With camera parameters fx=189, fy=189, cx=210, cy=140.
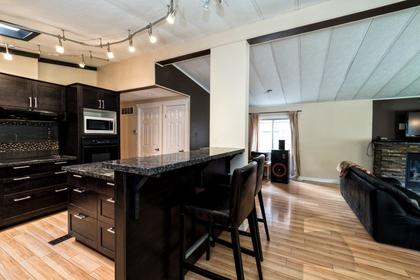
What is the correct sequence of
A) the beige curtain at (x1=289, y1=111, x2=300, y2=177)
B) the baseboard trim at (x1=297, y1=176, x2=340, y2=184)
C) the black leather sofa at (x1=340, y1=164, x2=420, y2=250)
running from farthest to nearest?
the beige curtain at (x1=289, y1=111, x2=300, y2=177), the baseboard trim at (x1=297, y1=176, x2=340, y2=184), the black leather sofa at (x1=340, y1=164, x2=420, y2=250)

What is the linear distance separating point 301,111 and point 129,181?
550cm

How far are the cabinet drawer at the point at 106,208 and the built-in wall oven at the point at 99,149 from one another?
1701 mm

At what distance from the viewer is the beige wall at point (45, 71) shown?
9.29ft

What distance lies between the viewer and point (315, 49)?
274 cm

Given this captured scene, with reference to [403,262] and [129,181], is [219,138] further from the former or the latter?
[403,262]


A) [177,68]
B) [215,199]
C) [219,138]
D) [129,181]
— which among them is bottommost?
[215,199]

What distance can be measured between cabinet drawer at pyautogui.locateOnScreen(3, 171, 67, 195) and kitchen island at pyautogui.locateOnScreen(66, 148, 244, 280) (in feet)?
5.01

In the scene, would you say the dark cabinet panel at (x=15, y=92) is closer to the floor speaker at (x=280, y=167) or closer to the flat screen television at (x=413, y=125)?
the floor speaker at (x=280, y=167)

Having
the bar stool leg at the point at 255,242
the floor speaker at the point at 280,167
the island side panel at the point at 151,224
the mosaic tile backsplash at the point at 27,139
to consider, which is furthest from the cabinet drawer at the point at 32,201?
the floor speaker at the point at 280,167

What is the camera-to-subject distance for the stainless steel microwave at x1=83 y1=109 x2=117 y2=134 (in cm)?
316

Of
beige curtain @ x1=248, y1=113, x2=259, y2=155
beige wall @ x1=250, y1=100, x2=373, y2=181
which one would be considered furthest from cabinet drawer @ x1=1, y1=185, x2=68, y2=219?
beige wall @ x1=250, y1=100, x2=373, y2=181

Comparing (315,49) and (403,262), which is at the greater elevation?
(315,49)

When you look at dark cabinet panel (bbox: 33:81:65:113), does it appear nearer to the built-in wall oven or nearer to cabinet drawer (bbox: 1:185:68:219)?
the built-in wall oven

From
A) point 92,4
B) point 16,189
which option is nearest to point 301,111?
point 92,4
